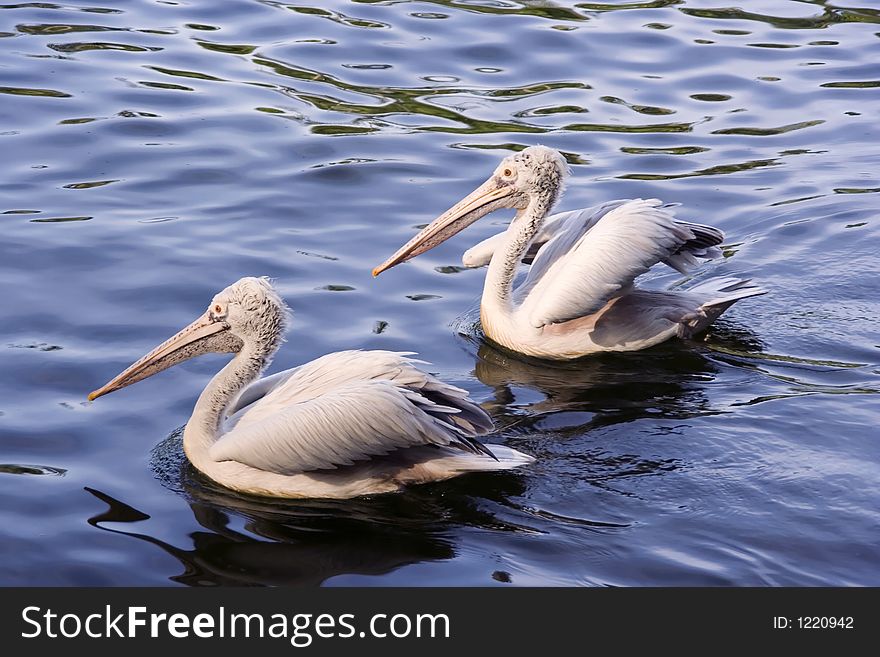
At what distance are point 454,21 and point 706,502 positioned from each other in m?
7.29

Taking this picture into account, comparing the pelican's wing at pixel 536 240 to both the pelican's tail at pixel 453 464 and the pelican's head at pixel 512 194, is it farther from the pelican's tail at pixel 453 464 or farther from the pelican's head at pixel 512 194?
the pelican's tail at pixel 453 464

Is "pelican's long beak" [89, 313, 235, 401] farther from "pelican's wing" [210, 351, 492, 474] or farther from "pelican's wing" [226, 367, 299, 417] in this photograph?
"pelican's wing" [210, 351, 492, 474]

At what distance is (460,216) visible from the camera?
7.12 meters

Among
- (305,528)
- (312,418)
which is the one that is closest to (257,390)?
(312,418)

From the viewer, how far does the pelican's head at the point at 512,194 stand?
6.93 meters

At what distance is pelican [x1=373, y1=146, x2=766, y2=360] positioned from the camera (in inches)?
256

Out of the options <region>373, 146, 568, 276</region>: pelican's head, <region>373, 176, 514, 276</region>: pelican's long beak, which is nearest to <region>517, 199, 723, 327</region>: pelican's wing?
<region>373, 146, 568, 276</region>: pelican's head

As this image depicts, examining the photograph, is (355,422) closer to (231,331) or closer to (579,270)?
(231,331)

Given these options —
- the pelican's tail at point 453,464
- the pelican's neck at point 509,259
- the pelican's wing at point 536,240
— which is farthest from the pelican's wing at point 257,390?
the pelican's wing at point 536,240

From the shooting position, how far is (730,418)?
5832 mm

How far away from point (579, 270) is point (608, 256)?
A: 0.15 m

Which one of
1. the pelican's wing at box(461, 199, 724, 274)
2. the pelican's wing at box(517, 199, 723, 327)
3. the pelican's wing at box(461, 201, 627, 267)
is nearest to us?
the pelican's wing at box(517, 199, 723, 327)

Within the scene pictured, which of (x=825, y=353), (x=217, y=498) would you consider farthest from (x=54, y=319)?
(x=825, y=353)
